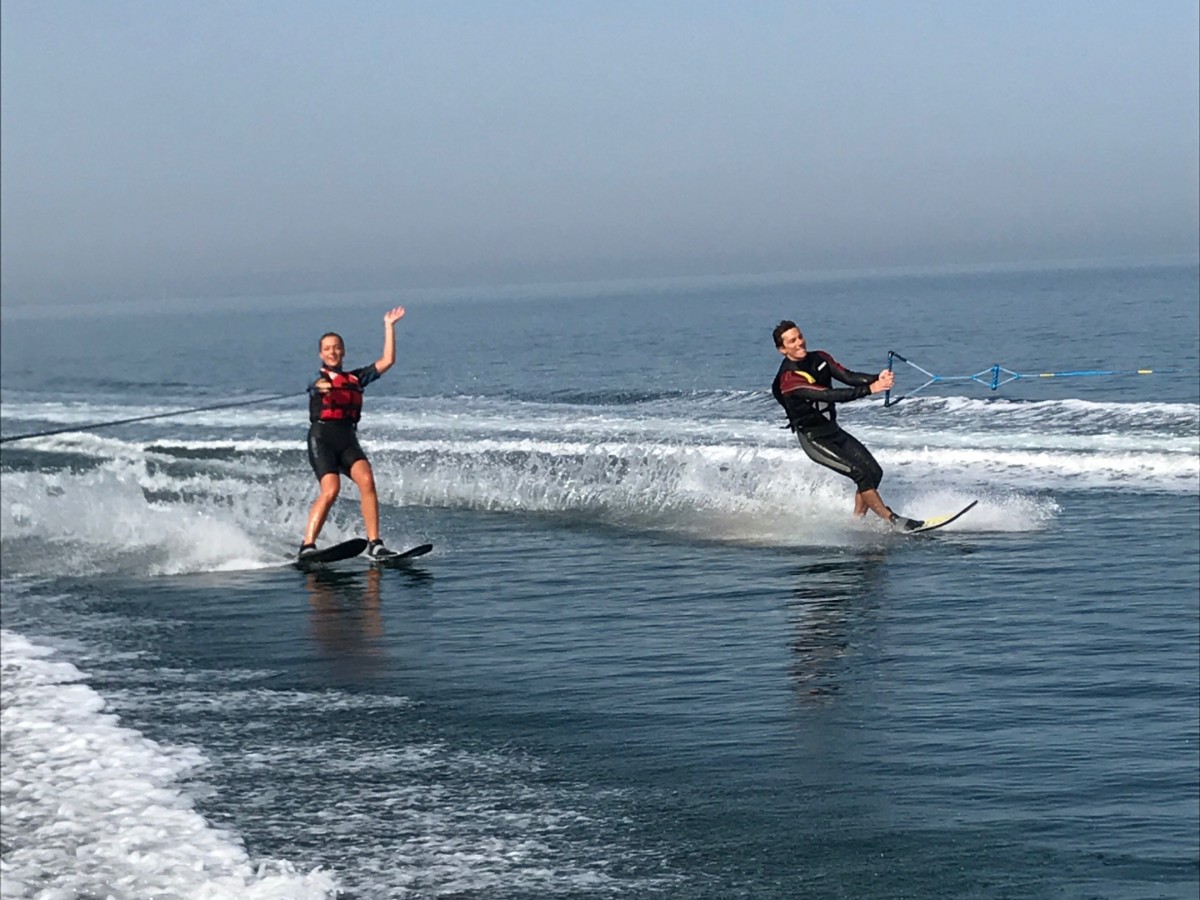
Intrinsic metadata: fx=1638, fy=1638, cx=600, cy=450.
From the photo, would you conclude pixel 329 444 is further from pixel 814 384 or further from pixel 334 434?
pixel 814 384

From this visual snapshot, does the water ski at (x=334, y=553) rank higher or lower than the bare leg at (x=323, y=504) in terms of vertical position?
lower

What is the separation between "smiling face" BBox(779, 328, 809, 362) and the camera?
39.4ft

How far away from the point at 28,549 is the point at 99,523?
0.70 metres

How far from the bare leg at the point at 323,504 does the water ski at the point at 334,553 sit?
0.38ft

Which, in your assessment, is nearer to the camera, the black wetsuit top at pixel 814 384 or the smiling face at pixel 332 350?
the black wetsuit top at pixel 814 384

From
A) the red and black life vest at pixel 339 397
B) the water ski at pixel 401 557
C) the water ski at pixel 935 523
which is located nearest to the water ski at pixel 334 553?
the water ski at pixel 401 557

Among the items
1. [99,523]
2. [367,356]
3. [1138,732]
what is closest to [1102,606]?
[1138,732]

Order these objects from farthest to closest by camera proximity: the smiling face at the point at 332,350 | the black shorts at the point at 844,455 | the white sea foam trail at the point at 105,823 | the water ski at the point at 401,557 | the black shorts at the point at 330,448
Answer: the water ski at the point at 401,557
the black shorts at the point at 844,455
the black shorts at the point at 330,448
the smiling face at the point at 332,350
the white sea foam trail at the point at 105,823

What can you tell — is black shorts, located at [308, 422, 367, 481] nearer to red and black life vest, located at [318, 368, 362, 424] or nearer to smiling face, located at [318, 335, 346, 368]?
red and black life vest, located at [318, 368, 362, 424]

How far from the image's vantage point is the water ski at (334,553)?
12594 millimetres

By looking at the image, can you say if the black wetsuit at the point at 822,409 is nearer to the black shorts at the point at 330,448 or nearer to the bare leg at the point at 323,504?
the black shorts at the point at 330,448

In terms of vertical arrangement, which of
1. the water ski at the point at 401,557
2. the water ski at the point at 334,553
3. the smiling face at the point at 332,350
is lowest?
the water ski at the point at 401,557

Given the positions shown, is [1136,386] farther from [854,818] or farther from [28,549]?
[854,818]

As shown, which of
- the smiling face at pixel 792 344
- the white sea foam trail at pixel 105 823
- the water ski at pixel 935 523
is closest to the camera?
the white sea foam trail at pixel 105 823
